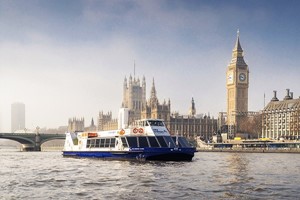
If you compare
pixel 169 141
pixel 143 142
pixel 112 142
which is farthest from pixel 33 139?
pixel 169 141

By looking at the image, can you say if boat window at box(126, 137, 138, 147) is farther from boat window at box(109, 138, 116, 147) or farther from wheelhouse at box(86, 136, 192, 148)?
boat window at box(109, 138, 116, 147)

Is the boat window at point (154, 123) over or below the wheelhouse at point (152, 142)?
over

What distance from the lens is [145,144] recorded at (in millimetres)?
67625

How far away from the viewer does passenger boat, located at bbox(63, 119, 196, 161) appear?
217 ft

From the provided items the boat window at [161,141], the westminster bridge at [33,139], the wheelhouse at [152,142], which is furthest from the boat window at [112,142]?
the westminster bridge at [33,139]

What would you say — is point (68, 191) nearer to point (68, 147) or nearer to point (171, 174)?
point (171, 174)

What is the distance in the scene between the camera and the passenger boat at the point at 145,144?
66.1m

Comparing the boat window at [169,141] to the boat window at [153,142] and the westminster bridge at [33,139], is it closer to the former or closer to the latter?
the boat window at [153,142]

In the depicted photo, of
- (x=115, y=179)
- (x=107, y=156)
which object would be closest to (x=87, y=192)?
(x=115, y=179)

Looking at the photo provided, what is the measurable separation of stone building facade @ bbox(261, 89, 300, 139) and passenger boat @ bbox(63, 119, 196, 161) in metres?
116

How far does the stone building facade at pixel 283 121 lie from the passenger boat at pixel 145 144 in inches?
4551

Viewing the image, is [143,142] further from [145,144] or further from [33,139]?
[33,139]

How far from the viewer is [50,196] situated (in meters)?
30.5

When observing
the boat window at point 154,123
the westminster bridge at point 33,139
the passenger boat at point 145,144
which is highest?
the boat window at point 154,123
